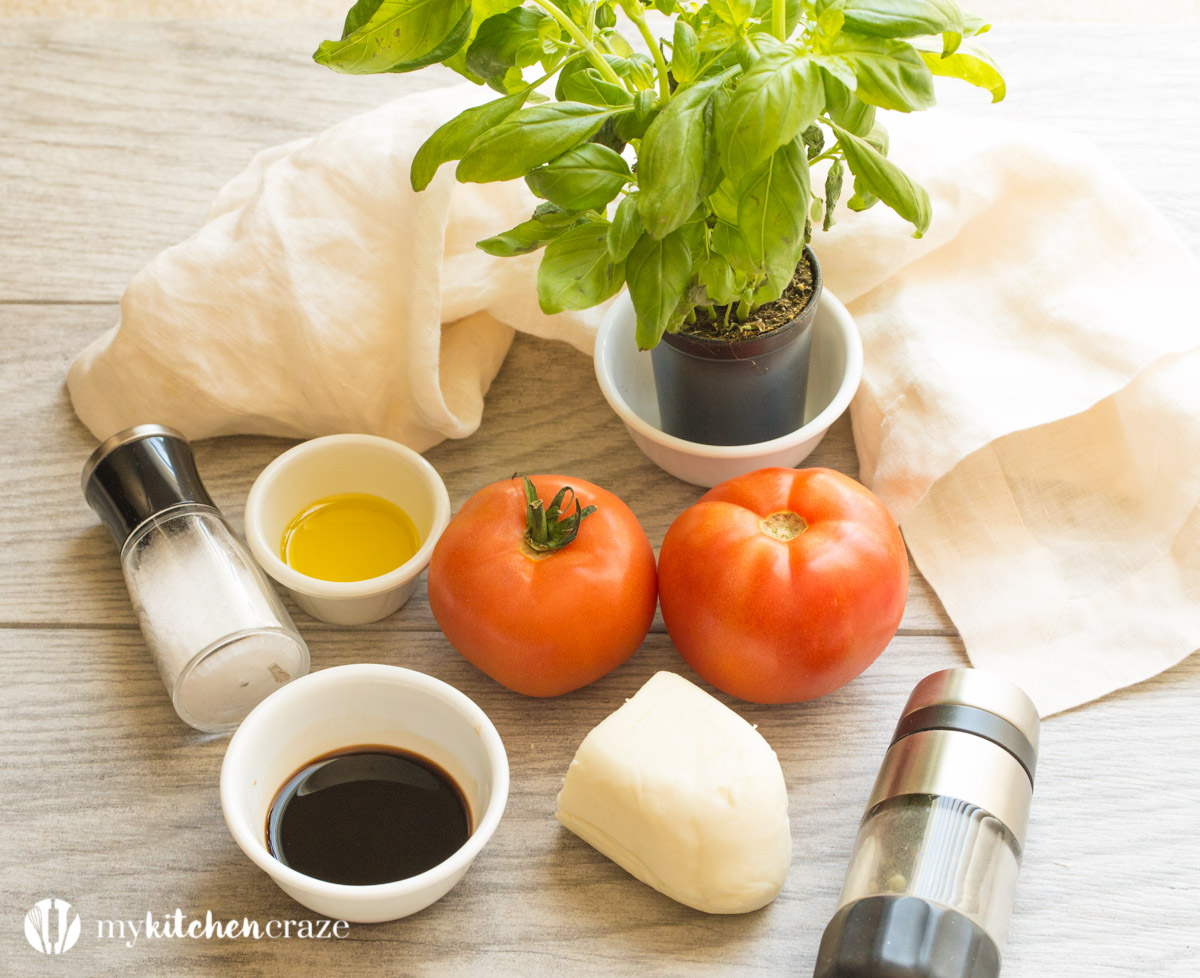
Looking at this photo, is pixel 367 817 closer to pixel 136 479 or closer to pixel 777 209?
pixel 136 479

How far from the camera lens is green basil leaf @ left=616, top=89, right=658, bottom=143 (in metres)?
0.59

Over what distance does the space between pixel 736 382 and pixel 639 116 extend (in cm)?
20

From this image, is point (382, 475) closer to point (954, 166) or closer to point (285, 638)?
point (285, 638)

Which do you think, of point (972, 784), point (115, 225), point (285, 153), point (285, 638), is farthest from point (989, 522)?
point (115, 225)

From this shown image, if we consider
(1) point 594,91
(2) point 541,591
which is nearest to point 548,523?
(2) point 541,591

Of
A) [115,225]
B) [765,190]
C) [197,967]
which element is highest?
[765,190]

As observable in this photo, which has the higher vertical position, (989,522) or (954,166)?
(954,166)

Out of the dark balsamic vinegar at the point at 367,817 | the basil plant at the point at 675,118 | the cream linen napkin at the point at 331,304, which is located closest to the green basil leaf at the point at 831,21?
the basil plant at the point at 675,118

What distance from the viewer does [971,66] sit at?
0.60 metres

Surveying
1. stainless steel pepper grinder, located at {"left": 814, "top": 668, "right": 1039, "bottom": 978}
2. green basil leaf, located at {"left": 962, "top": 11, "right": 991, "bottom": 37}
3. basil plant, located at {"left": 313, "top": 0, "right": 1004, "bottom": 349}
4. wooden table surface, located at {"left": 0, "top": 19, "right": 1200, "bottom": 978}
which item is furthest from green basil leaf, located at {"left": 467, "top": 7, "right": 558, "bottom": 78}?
stainless steel pepper grinder, located at {"left": 814, "top": 668, "right": 1039, "bottom": 978}

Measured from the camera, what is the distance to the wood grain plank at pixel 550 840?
2.08 ft

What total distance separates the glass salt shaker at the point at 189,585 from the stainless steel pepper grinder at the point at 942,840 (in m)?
0.37

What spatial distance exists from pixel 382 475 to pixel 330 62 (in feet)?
1.02

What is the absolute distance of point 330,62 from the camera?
0.58 metres
